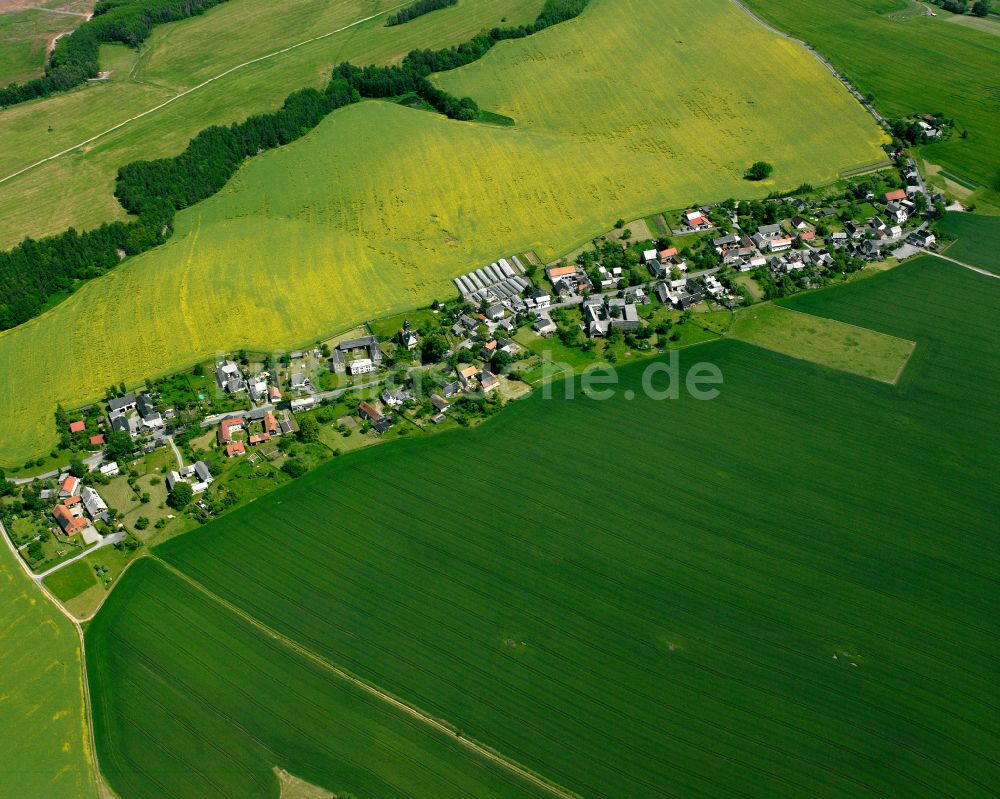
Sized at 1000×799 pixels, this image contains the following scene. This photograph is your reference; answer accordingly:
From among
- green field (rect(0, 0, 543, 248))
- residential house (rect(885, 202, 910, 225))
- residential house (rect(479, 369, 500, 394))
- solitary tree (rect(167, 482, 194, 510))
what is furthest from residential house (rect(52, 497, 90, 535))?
residential house (rect(885, 202, 910, 225))

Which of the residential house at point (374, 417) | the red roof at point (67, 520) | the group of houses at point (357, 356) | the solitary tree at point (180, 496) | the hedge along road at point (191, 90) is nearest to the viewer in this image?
the red roof at point (67, 520)

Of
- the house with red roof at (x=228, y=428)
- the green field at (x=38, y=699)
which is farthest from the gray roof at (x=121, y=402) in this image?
the green field at (x=38, y=699)

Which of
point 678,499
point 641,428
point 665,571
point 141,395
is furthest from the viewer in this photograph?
point 141,395

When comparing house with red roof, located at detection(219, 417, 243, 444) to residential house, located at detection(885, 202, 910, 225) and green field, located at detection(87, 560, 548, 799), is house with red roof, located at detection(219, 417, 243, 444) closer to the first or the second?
green field, located at detection(87, 560, 548, 799)

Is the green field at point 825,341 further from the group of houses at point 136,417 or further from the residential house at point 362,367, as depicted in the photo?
the group of houses at point 136,417

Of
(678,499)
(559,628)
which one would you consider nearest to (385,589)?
(559,628)

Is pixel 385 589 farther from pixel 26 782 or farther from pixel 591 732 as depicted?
pixel 26 782
